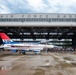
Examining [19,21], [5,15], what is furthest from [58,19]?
[5,15]

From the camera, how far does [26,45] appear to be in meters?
54.4

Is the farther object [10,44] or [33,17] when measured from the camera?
[33,17]

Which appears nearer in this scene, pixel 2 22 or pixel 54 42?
pixel 2 22

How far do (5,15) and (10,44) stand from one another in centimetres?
1024

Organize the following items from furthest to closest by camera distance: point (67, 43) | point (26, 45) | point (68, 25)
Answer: point (67, 43), point (68, 25), point (26, 45)

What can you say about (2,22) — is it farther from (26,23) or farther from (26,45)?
(26,45)

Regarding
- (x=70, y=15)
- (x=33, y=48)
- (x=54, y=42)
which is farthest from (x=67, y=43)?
(x=33, y=48)

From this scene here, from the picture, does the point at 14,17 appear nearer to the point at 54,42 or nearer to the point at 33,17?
the point at 33,17

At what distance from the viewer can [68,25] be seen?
5894 cm

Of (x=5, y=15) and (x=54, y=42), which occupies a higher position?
(x=5, y=15)

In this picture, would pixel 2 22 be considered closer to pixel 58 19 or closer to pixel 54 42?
pixel 58 19

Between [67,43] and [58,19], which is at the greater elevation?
[58,19]

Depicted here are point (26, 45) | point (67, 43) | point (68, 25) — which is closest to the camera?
point (26, 45)

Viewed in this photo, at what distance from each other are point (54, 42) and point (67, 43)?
6.76m
